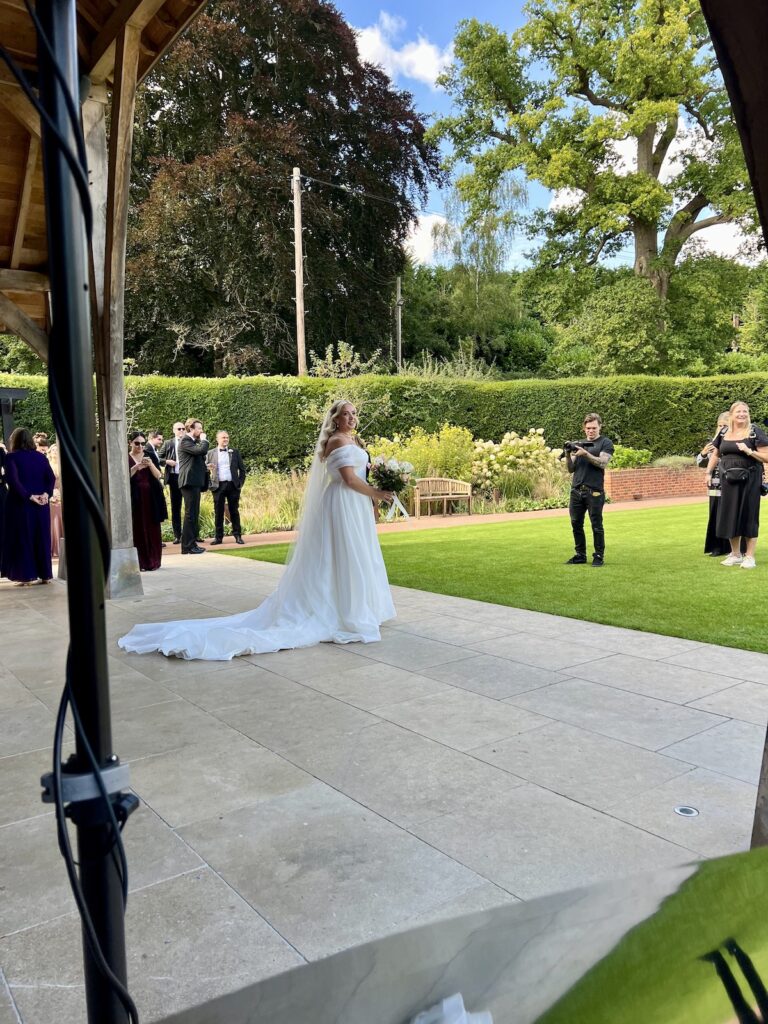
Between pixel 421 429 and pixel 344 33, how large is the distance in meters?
16.1

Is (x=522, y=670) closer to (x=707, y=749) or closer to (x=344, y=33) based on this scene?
(x=707, y=749)

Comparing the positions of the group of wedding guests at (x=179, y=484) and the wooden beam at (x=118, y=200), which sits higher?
the wooden beam at (x=118, y=200)

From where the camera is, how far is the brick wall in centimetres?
1886

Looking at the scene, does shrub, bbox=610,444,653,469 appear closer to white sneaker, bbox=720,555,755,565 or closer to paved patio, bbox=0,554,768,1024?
white sneaker, bbox=720,555,755,565

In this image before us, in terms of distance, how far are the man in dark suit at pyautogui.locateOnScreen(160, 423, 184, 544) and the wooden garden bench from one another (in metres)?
5.44

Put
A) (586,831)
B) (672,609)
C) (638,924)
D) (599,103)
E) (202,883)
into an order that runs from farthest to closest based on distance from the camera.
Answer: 1. (599,103)
2. (672,609)
3. (586,831)
4. (202,883)
5. (638,924)

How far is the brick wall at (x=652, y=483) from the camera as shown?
61.9 feet

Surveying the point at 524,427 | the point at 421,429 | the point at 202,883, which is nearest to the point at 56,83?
the point at 202,883

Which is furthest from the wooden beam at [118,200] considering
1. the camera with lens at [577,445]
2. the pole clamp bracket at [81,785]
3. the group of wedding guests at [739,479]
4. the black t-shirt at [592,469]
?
the group of wedding guests at [739,479]

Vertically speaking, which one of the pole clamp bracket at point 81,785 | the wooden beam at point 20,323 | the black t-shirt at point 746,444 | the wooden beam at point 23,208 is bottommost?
the pole clamp bracket at point 81,785

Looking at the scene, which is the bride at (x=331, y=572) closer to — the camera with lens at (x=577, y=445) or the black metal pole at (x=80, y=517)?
the camera with lens at (x=577, y=445)

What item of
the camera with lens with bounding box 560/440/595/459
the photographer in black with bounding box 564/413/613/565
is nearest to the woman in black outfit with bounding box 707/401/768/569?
the photographer in black with bounding box 564/413/613/565

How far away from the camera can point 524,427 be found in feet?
72.3

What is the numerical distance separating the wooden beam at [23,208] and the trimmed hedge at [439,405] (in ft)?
20.3
